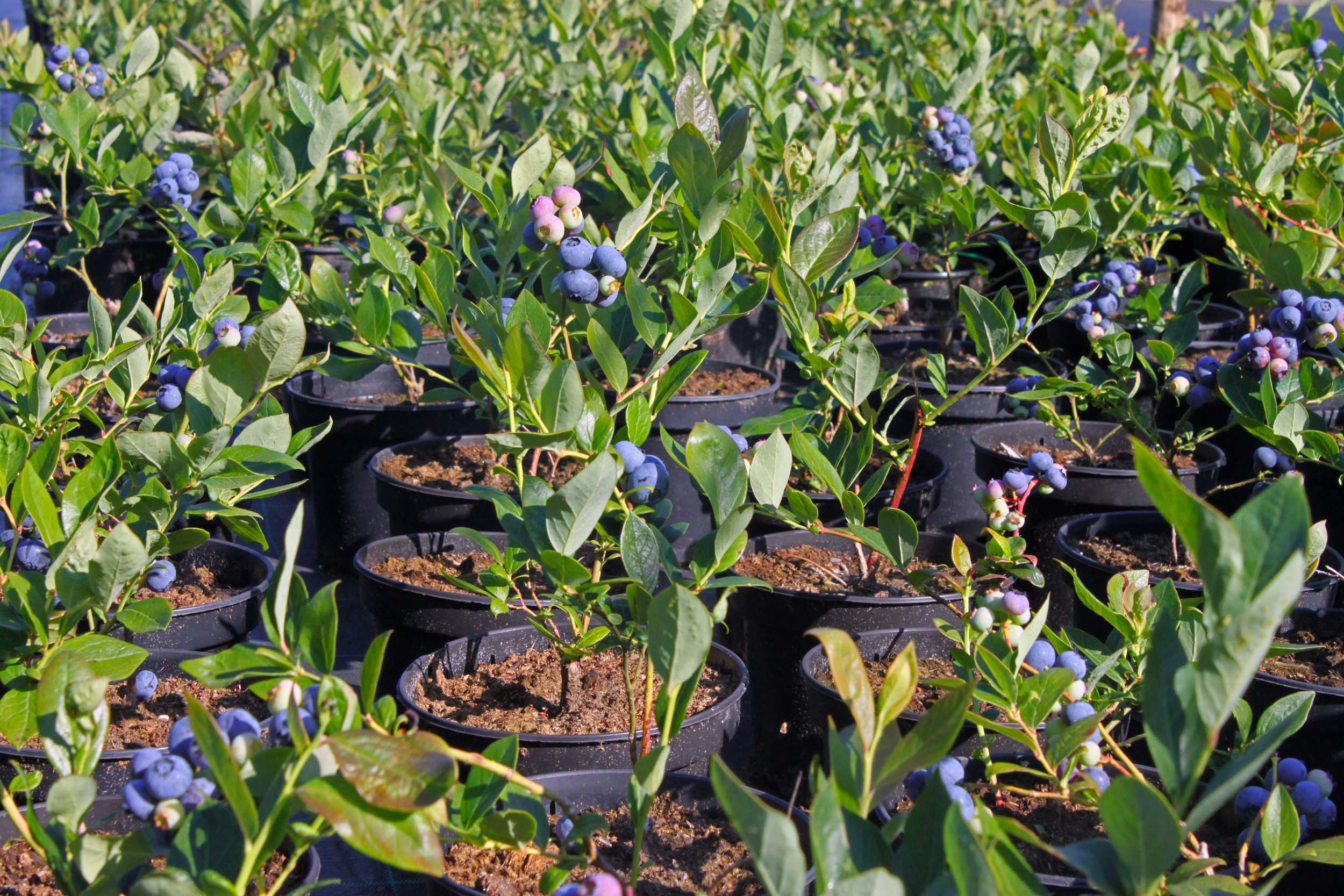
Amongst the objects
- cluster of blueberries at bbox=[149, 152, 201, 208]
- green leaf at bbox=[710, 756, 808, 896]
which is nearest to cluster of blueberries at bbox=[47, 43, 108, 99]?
cluster of blueberries at bbox=[149, 152, 201, 208]

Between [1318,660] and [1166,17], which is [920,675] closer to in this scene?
[1318,660]

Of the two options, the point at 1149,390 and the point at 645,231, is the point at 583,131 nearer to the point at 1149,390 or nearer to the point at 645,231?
the point at 1149,390

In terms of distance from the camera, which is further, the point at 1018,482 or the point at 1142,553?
the point at 1142,553

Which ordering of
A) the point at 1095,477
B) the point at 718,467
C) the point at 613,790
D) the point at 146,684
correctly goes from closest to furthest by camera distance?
the point at 718,467, the point at 613,790, the point at 146,684, the point at 1095,477

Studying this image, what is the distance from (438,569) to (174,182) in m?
1.19

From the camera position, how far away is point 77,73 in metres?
3.24

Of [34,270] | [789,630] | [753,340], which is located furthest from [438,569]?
[753,340]

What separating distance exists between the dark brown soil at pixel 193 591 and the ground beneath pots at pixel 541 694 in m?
0.42

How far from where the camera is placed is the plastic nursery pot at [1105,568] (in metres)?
1.87

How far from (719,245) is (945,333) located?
169cm

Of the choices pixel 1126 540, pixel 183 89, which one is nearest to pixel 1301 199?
pixel 1126 540

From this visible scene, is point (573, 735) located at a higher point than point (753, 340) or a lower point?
higher

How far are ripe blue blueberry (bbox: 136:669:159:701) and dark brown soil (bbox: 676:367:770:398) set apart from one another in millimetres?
1485

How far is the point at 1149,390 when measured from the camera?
3168 millimetres
